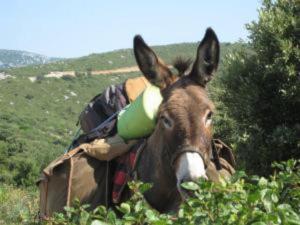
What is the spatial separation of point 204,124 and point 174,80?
2.42 feet

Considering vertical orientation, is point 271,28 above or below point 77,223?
above

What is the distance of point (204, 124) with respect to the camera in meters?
4.11

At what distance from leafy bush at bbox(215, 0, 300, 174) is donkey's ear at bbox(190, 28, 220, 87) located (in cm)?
563

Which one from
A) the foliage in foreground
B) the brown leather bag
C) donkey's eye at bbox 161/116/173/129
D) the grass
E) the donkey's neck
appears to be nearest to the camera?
the foliage in foreground

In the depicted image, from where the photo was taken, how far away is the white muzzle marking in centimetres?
368

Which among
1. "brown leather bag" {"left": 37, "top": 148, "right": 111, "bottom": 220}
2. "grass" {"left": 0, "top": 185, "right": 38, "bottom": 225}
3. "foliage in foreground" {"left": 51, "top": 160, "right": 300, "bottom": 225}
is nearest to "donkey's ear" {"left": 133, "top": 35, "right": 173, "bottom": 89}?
"brown leather bag" {"left": 37, "top": 148, "right": 111, "bottom": 220}

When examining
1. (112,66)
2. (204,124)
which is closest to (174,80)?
(204,124)

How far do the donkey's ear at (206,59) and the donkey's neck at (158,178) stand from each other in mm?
644

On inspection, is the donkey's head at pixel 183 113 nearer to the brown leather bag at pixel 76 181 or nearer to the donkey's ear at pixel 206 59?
the donkey's ear at pixel 206 59

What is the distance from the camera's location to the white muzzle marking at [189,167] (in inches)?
145

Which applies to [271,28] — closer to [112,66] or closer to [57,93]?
[57,93]

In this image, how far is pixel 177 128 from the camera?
405 centimetres

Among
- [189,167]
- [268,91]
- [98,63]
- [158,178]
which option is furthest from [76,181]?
[98,63]

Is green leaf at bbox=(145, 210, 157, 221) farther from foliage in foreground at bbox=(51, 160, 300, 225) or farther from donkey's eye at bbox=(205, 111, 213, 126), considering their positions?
donkey's eye at bbox=(205, 111, 213, 126)
